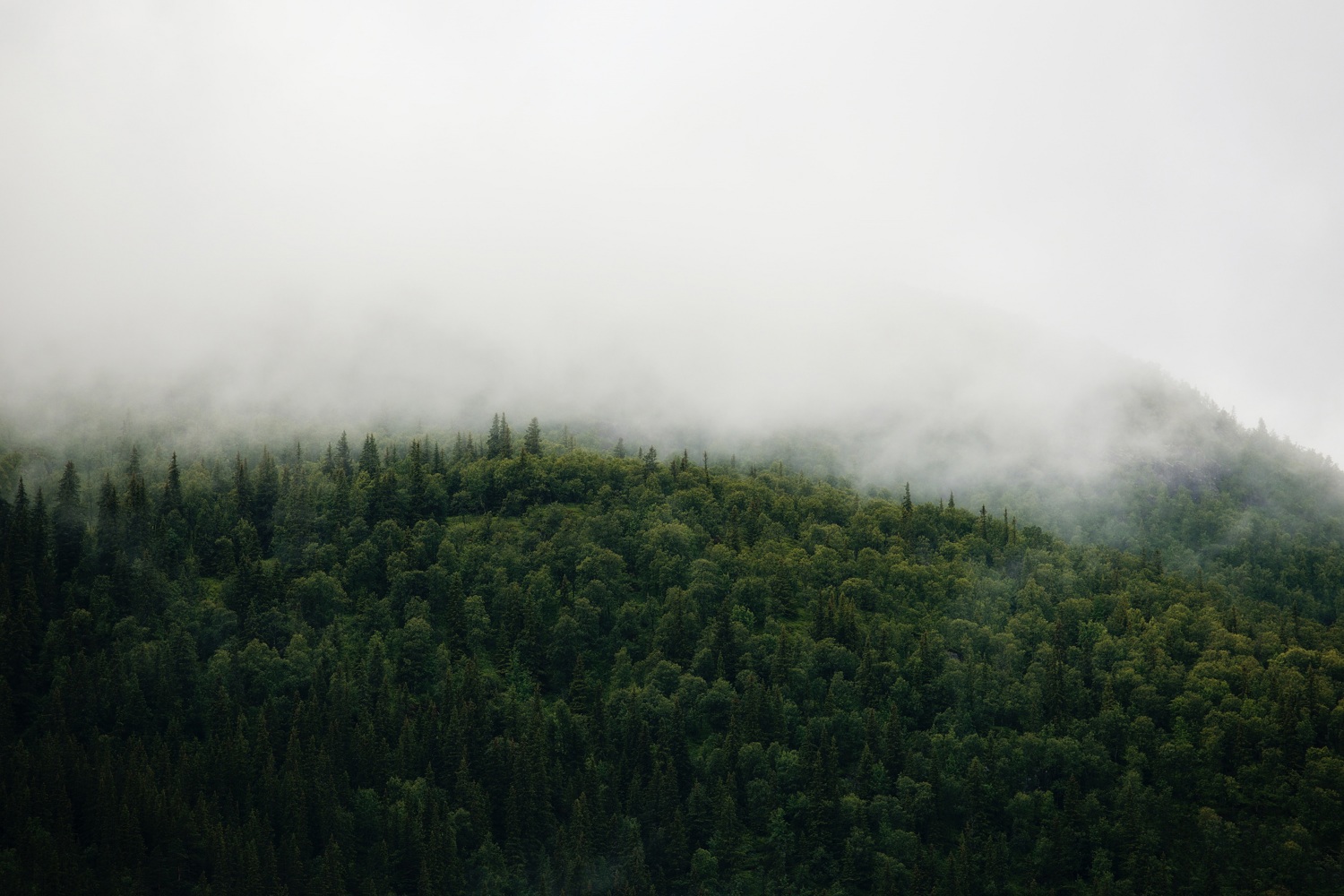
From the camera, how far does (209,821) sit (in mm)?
170125

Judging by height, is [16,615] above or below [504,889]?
above

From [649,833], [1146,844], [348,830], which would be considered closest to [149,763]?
[348,830]

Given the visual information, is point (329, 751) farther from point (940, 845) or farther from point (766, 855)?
point (940, 845)

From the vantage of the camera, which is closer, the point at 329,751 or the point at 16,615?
the point at 329,751

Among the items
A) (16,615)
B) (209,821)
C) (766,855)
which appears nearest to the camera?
(209,821)

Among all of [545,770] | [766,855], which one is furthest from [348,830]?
[766,855]

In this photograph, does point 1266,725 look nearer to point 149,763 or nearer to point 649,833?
point 649,833

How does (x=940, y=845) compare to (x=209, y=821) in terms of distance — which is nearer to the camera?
(x=209, y=821)

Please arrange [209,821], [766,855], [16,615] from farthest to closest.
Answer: [16,615]
[766,855]
[209,821]

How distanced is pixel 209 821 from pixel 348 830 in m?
18.4

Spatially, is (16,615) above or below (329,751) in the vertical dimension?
above

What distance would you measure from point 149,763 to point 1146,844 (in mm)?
140705

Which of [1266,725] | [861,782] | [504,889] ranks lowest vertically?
[504,889]

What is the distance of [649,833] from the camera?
18612 centimetres
